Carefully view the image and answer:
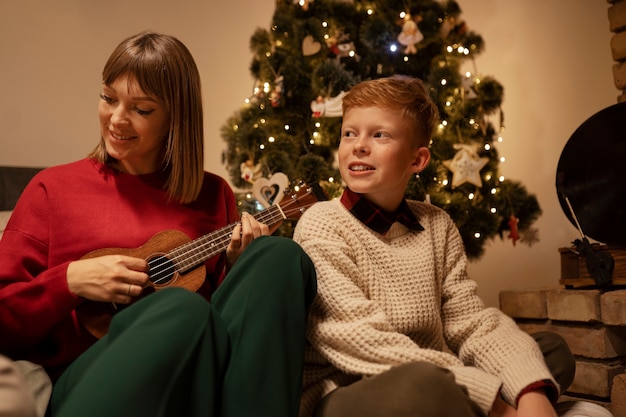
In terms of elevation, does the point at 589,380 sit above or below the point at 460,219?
below

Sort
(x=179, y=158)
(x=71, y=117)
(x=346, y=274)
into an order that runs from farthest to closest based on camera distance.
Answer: (x=71, y=117) < (x=179, y=158) < (x=346, y=274)

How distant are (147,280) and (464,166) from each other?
1.63 meters

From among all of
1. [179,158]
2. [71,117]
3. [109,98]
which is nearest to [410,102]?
[179,158]

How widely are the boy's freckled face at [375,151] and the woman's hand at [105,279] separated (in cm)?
47

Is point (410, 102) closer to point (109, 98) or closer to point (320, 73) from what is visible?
→ point (109, 98)

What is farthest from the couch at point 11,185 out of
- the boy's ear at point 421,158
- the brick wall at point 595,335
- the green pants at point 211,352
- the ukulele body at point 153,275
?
the brick wall at point 595,335

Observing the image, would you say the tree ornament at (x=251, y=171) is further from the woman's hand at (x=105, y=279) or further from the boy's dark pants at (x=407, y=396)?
the boy's dark pants at (x=407, y=396)

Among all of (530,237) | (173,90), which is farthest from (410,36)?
(173,90)

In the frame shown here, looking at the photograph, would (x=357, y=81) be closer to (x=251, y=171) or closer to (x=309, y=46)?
(x=309, y=46)

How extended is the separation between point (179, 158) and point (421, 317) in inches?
24.6

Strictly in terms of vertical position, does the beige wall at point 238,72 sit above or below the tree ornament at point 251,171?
above

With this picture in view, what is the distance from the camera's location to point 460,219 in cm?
245

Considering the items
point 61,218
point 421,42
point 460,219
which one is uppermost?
point 421,42

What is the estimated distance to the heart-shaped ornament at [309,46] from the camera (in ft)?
8.41
